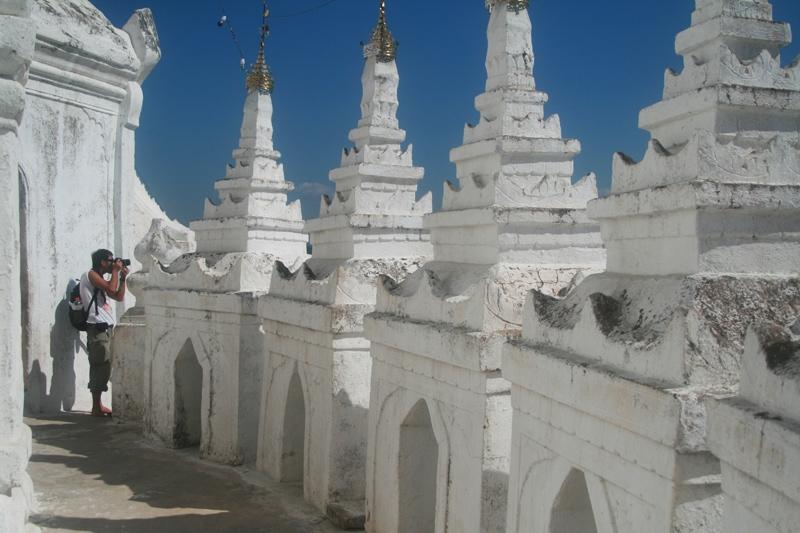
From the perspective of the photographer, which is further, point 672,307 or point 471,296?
point 471,296

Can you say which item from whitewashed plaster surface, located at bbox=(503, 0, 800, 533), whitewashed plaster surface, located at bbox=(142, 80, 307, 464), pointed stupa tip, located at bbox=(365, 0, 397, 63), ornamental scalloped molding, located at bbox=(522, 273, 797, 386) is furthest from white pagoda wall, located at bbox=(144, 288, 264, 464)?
ornamental scalloped molding, located at bbox=(522, 273, 797, 386)

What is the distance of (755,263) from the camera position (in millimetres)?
5574

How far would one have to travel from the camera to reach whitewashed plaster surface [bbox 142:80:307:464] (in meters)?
13.0

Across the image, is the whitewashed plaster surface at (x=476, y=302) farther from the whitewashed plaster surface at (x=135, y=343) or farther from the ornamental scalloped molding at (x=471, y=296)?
the whitewashed plaster surface at (x=135, y=343)

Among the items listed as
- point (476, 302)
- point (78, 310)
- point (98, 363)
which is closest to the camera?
point (476, 302)

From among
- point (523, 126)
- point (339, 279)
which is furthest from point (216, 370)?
point (523, 126)

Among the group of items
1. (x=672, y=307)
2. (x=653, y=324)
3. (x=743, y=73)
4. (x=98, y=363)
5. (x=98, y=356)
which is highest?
(x=743, y=73)

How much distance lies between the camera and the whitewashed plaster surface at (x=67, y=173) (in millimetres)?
15422

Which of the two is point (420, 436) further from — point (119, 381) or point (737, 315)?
point (119, 381)

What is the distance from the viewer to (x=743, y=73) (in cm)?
597

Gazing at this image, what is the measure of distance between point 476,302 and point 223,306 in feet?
20.5

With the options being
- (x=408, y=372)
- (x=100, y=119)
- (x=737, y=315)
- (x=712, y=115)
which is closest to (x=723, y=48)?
(x=712, y=115)

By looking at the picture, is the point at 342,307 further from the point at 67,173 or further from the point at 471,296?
the point at 67,173

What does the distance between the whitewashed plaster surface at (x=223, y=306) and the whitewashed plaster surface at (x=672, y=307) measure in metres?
6.97
